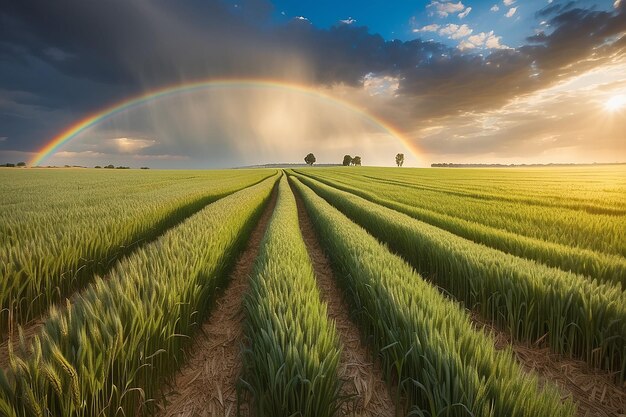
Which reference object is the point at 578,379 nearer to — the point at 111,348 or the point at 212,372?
the point at 212,372

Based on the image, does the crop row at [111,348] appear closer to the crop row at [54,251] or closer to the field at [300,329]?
the field at [300,329]

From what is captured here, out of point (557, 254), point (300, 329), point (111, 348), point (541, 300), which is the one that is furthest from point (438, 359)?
point (557, 254)

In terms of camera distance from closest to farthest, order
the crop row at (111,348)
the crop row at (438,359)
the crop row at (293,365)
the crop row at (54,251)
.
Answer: the crop row at (111,348)
the crop row at (438,359)
the crop row at (293,365)
the crop row at (54,251)

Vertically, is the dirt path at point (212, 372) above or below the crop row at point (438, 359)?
below

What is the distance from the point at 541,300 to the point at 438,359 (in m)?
2.85

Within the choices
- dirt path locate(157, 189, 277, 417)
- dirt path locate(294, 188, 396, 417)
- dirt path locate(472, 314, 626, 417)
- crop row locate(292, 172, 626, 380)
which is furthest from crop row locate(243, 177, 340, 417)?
crop row locate(292, 172, 626, 380)

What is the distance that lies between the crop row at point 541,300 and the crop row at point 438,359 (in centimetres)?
122

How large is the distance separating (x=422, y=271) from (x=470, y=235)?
2.93 metres

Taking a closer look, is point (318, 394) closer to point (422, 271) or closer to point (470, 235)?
point (422, 271)

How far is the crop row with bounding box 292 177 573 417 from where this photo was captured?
6.02ft

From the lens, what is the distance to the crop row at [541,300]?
3391 mm

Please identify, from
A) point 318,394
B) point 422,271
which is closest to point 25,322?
point 318,394

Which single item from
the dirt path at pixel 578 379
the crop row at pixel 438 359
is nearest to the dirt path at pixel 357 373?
the crop row at pixel 438 359

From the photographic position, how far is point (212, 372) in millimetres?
3340
